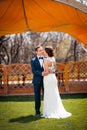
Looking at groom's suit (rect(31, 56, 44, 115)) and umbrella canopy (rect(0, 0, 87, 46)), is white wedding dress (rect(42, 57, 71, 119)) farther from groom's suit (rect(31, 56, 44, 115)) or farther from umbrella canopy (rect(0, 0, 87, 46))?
umbrella canopy (rect(0, 0, 87, 46))

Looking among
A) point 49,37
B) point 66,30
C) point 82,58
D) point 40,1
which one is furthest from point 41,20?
point 82,58

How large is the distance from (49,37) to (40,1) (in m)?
31.3

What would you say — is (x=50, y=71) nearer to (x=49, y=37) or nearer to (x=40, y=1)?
(x=40, y=1)

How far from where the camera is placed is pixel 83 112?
8.16 meters

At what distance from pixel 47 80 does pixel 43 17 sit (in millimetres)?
2691

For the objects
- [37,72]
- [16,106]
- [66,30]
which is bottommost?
[16,106]

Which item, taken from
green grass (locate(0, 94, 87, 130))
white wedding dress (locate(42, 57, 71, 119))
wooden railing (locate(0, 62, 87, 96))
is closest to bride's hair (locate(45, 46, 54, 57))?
white wedding dress (locate(42, 57, 71, 119))

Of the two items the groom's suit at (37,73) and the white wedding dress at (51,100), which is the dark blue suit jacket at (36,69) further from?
the white wedding dress at (51,100)

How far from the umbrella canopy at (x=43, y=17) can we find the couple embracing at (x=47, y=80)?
1.42 meters

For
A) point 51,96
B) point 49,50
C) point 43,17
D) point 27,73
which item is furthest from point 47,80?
point 27,73

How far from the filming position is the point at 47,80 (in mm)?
7707

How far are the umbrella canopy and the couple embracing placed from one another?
4.67 feet

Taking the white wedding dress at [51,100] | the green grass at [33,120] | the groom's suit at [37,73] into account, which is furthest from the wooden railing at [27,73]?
the groom's suit at [37,73]

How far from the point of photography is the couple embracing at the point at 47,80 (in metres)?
7.43
